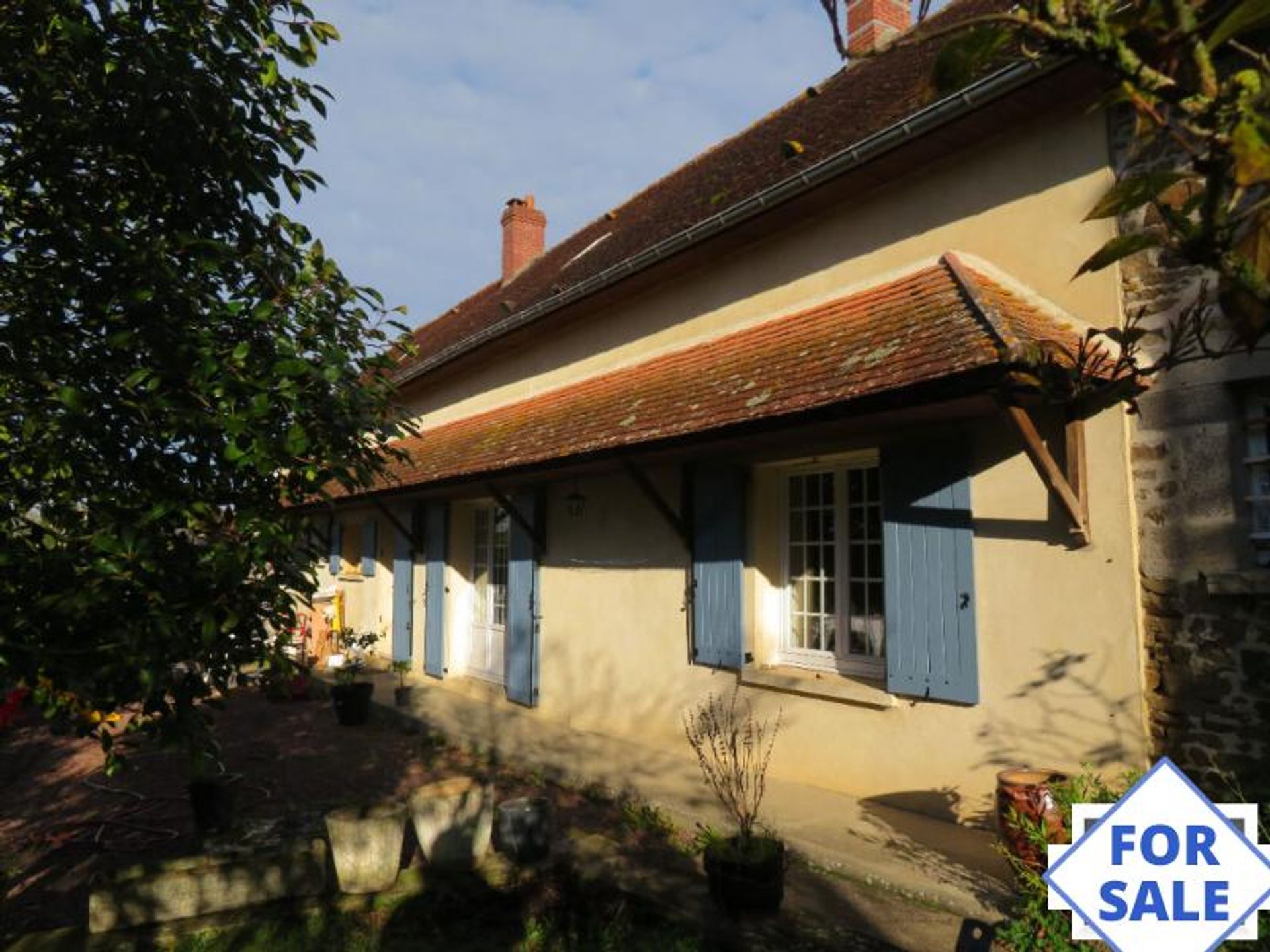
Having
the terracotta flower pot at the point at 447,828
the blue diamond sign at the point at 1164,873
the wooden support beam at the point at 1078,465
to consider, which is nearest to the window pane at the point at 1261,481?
the wooden support beam at the point at 1078,465

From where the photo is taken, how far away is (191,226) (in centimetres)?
312

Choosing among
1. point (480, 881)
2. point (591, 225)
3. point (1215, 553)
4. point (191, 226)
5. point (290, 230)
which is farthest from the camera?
point (591, 225)

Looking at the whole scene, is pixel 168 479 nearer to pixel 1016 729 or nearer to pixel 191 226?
pixel 191 226

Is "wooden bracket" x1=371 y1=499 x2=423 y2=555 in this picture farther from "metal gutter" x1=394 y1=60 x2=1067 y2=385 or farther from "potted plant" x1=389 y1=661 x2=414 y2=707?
"metal gutter" x1=394 y1=60 x2=1067 y2=385

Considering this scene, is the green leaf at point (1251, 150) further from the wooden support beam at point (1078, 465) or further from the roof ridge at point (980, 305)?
the wooden support beam at point (1078, 465)

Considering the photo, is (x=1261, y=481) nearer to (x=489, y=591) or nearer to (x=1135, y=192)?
(x=1135, y=192)

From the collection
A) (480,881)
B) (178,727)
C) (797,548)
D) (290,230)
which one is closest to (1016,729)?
(797,548)

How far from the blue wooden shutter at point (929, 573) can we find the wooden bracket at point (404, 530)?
755cm

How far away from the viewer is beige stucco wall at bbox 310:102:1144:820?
177 inches

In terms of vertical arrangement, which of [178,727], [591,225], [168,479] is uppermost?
[591,225]

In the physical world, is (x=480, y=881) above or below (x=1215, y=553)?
below

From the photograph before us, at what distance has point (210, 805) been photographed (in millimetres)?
4957

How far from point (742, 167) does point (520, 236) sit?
815cm

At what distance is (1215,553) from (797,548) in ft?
9.41
